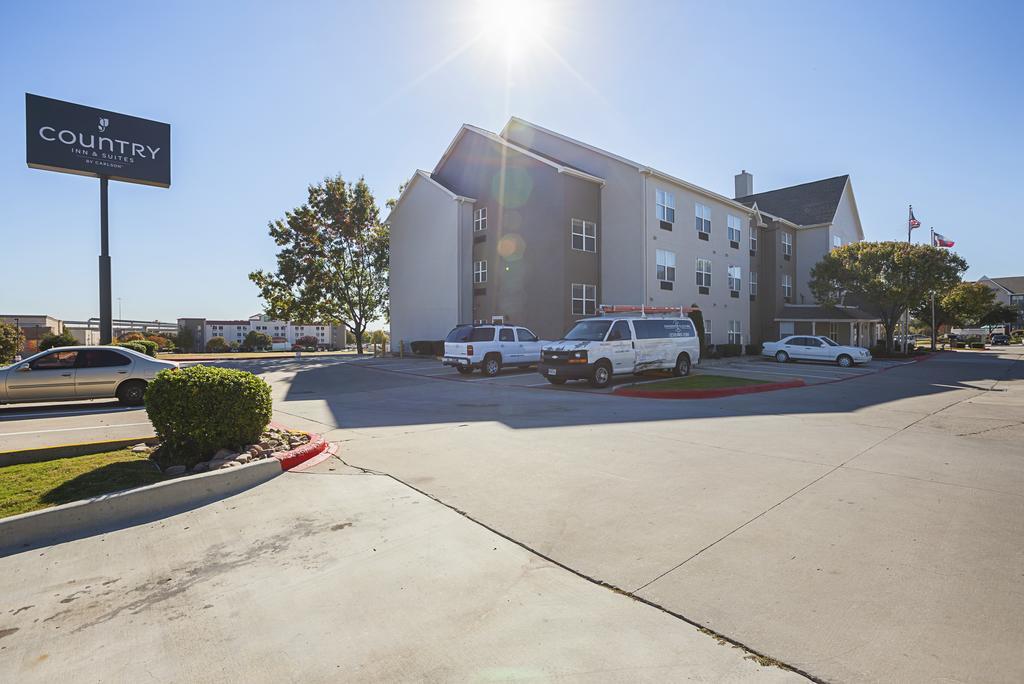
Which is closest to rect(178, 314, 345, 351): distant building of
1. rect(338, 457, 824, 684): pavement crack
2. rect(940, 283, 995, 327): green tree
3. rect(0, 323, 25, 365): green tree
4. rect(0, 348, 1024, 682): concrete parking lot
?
rect(0, 323, 25, 365): green tree

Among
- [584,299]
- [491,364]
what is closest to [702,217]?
[584,299]

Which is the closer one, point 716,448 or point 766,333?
point 716,448

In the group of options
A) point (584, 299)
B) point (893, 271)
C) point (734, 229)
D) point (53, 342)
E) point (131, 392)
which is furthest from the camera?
point (734, 229)

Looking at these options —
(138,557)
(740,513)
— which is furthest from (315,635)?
(740,513)

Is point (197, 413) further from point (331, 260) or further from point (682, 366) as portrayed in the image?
point (331, 260)

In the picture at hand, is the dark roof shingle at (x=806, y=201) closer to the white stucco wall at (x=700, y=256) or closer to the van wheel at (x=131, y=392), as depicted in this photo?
the white stucco wall at (x=700, y=256)

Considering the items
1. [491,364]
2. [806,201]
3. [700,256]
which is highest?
[806,201]

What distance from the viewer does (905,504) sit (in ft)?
16.5

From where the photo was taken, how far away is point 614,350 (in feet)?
53.4

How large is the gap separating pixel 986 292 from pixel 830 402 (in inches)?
2604

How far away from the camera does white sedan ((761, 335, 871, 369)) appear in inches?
1036

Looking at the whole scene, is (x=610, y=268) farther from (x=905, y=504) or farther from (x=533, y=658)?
(x=533, y=658)

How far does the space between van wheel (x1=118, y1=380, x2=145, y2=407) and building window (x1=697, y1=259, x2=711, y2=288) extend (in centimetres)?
2696

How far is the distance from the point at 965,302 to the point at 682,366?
5471 cm
